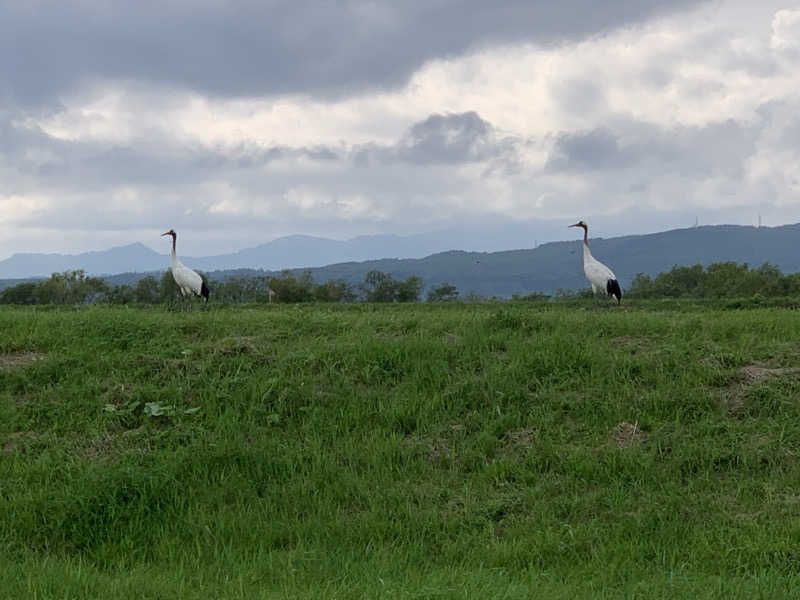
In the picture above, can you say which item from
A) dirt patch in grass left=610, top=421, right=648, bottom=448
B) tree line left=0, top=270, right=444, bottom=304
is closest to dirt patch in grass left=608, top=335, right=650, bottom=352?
dirt patch in grass left=610, top=421, right=648, bottom=448

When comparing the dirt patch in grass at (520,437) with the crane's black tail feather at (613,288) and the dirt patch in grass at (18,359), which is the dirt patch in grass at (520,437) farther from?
the crane's black tail feather at (613,288)

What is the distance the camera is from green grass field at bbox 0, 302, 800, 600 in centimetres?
610

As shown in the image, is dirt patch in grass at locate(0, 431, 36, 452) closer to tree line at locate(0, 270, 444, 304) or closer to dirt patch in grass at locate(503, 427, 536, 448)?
dirt patch in grass at locate(503, 427, 536, 448)

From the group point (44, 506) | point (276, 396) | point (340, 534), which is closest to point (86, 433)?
point (44, 506)

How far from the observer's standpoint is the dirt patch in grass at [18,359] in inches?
416

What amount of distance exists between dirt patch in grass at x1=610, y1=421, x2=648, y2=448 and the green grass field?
0.03 metres

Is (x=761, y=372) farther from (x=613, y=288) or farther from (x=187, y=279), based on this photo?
(x=187, y=279)

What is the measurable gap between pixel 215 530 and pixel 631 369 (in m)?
5.99

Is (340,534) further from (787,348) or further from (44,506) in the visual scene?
(787,348)

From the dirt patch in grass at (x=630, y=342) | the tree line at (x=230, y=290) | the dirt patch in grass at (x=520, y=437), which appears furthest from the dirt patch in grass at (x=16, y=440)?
the tree line at (x=230, y=290)

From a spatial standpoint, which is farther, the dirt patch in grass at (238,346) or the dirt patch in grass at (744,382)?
the dirt patch in grass at (238,346)

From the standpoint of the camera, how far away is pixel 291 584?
225 inches

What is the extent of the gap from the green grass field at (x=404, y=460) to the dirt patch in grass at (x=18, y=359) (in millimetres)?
70

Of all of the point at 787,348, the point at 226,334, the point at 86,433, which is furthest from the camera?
the point at 226,334
